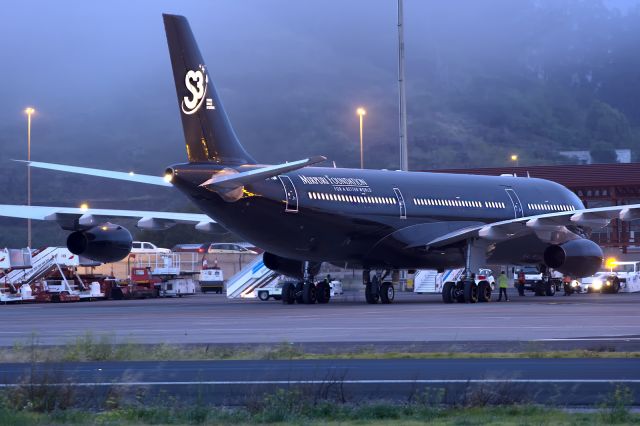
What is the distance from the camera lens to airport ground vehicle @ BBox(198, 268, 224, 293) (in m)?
58.6

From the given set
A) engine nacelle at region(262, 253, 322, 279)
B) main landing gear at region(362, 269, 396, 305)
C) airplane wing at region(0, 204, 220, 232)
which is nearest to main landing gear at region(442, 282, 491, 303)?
main landing gear at region(362, 269, 396, 305)

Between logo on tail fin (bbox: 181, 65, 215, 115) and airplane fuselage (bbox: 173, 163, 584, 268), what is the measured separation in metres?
1.57

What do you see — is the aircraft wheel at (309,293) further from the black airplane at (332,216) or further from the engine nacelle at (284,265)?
the engine nacelle at (284,265)

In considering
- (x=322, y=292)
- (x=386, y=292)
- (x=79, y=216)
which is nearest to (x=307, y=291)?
(x=322, y=292)

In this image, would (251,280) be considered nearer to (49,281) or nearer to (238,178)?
(49,281)

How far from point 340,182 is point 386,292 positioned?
13.3 feet

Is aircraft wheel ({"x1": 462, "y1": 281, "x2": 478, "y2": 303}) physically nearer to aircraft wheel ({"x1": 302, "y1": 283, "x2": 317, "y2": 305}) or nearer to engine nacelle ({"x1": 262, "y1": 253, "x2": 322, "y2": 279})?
aircraft wheel ({"x1": 302, "y1": 283, "x2": 317, "y2": 305})

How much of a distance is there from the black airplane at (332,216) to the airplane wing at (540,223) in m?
0.05

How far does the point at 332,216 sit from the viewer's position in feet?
112

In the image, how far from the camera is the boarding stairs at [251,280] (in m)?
46.4

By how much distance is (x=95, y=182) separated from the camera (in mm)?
139250

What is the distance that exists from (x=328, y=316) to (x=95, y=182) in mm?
114333

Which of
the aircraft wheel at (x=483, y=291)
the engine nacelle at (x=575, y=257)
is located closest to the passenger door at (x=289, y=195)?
the aircraft wheel at (x=483, y=291)

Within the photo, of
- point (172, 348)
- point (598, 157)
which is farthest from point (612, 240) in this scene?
point (598, 157)
